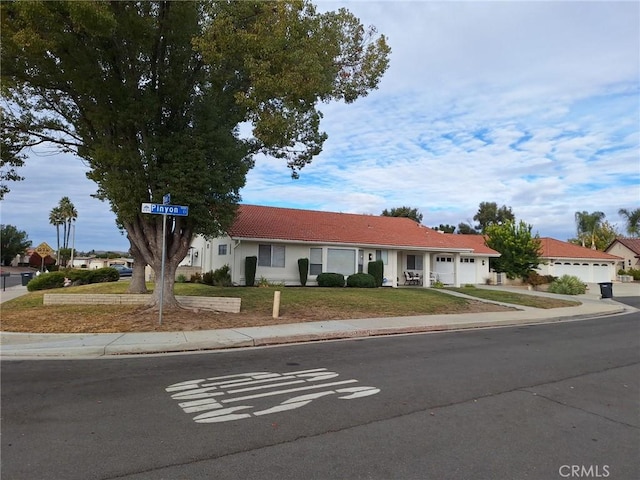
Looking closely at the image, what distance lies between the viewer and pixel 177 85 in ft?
43.4

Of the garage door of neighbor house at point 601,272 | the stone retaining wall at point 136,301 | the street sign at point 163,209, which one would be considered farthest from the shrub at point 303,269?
the garage door of neighbor house at point 601,272

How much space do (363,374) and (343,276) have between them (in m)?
18.8

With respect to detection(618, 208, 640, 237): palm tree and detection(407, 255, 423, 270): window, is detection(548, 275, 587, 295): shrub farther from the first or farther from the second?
detection(618, 208, 640, 237): palm tree

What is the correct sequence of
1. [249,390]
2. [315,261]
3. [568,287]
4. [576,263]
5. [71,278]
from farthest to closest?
1. [576,263]
2. [568,287]
3. [71,278]
4. [315,261]
5. [249,390]

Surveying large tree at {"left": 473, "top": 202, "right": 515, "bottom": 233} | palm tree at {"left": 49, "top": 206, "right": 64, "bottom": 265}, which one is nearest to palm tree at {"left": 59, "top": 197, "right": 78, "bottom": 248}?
palm tree at {"left": 49, "top": 206, "right": 64, "bottom": 265}

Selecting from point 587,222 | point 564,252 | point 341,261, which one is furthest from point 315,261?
point 587,222

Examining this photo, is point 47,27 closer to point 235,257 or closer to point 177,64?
point 177,64

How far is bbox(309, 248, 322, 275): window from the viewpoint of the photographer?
2698 centimetres

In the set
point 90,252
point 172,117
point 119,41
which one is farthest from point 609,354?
point 90,252

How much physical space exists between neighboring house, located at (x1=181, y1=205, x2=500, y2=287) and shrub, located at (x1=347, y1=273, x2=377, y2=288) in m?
1.60

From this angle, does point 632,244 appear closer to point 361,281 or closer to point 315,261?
point 361,281

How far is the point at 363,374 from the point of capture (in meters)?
7.67

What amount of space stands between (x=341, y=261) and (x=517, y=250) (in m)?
14.6

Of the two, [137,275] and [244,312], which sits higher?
[137,275]
